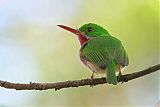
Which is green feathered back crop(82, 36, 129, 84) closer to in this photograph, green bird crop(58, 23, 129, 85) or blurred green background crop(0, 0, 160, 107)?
green bird crop(58, 23, 129, 85)

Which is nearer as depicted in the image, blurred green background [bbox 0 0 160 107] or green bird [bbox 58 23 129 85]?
green bird [bbox 58 23 129 85]

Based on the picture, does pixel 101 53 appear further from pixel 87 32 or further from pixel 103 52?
pixel 87 32

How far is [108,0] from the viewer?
4.15 feet

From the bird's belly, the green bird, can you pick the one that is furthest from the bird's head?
the bird's belly

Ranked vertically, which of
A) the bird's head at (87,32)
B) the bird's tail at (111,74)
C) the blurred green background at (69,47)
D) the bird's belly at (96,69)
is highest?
the bird's head at (87,32)

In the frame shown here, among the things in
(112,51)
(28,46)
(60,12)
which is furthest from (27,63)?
A: (112,51)

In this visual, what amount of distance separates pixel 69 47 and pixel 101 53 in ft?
1.30

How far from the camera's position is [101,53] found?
796 millimetres

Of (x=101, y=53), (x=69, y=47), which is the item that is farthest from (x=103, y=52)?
(x=69, y=47)

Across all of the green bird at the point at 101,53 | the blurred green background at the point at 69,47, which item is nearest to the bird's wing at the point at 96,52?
the green bird at the point at 101,53

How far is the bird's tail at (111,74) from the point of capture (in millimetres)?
683

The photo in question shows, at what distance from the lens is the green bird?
0.74 m

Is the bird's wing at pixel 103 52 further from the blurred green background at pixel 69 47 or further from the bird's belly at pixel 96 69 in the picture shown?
the blurred green background at pixel 69 47

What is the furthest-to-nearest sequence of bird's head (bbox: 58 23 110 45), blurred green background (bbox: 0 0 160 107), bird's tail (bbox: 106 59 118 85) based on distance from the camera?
blurred green background (bbox: 0 0 160 107) → bird's head (bbox: 58 23 110 45) → bird's tail (bbox: 106 59 118 85)
